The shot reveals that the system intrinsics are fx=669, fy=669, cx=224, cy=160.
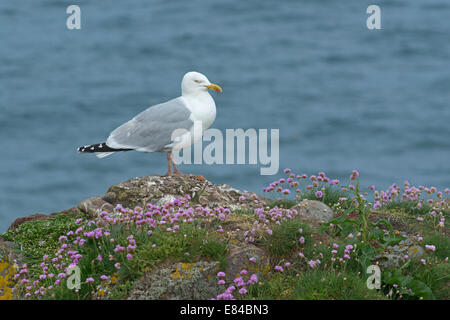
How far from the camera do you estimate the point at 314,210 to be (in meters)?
8.60

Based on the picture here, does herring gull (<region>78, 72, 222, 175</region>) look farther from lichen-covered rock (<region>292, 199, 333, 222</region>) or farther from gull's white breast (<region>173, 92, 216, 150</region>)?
lichen-covered rock (<region>292, 199, 333, 222</region>)

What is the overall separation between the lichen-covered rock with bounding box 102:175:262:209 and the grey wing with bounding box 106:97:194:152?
2.40 feet

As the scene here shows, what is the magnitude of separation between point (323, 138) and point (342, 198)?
18.6 meters

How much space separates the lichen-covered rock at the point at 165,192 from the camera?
9586 mm

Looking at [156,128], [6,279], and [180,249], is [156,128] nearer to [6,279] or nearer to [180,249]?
[6,279]

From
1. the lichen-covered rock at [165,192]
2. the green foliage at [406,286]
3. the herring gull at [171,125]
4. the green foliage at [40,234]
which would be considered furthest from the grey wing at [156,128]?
the green foliage at [406,286]

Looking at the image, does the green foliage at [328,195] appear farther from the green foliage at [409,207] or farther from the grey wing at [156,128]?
the grey wing at [156,128]

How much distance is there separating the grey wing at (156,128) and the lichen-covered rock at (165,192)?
2.40 ft

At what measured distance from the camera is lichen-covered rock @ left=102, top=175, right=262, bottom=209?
9.59m

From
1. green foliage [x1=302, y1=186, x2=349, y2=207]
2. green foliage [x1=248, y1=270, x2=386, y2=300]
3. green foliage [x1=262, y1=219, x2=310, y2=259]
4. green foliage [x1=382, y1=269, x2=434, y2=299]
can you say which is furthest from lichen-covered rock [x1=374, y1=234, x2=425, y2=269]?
green foliage [x1=302, y1=186, x2=349, y2=207]

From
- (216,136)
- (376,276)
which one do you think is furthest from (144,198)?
(376,276)

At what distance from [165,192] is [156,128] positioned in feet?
4.28

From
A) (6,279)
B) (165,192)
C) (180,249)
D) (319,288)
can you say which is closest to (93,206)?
(165,192)

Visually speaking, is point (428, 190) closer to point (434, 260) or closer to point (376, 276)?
point (434, 260)
